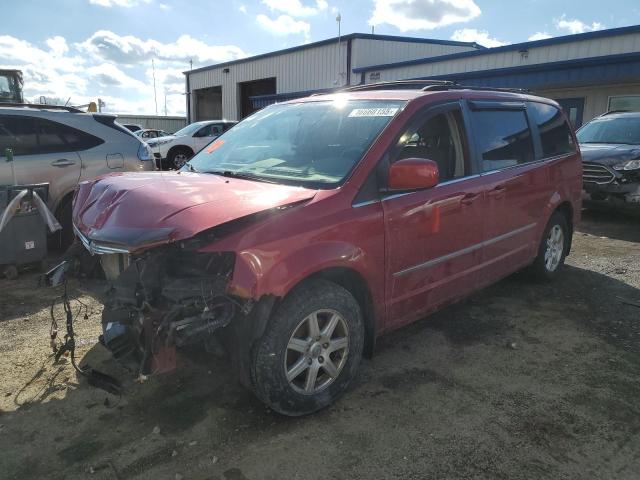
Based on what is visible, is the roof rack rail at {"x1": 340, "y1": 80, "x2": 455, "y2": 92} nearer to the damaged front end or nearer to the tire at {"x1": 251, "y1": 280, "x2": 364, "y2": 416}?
the tire at {"x1": 251, "y1": 280, "x2": 364, "y2": 416}

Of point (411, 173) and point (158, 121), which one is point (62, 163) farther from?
A: point (158, 121)

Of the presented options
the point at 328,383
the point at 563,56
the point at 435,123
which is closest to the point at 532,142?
the point at 435,123

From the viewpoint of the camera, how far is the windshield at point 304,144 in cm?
317

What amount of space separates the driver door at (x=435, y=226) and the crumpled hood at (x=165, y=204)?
2.38ft

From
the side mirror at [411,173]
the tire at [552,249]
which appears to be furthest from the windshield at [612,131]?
the side mirror at [411,173]

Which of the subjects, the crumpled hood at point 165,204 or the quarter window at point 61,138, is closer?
the crumpled hood at point 165,204

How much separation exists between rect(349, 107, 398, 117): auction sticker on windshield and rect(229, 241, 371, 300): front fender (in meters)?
1.04

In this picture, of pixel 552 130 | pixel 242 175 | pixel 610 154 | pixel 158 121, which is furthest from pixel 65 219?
pixel 158 121

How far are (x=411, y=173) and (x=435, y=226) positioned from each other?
1.93 ft

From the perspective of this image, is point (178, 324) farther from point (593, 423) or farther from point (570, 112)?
point (570, 112)

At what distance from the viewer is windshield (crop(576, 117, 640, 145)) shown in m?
9.02

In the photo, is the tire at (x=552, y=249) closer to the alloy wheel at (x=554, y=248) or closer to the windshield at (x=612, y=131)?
the alloy wheel at (x=554, y=248)

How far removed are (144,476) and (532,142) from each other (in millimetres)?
4205

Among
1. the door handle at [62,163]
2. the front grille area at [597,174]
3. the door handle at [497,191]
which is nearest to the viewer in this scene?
the door handle at [497,191]
